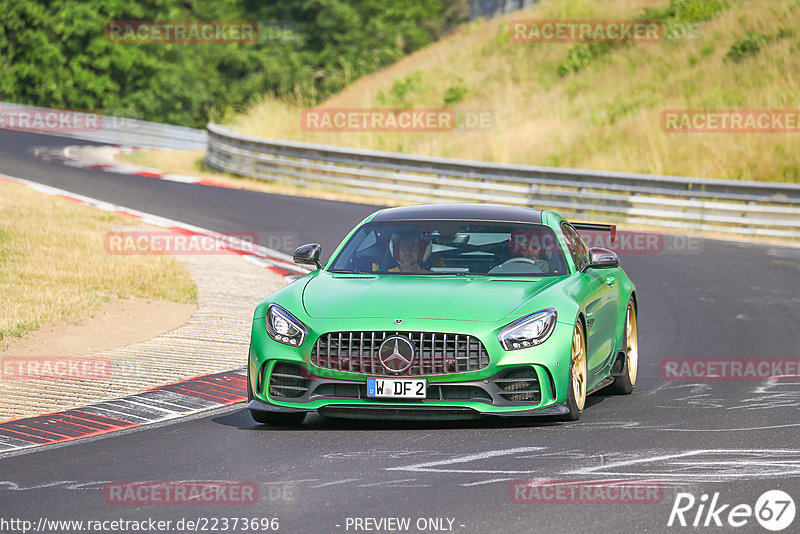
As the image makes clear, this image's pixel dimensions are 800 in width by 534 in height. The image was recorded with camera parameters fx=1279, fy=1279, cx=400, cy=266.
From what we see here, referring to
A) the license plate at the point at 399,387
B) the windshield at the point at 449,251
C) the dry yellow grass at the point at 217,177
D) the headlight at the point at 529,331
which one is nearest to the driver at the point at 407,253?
the windshield at the point at 449,251

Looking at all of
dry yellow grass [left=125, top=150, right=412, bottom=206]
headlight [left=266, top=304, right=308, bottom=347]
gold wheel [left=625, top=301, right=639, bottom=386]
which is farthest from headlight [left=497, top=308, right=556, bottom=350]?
dry yellow grass [left=125, top=150, right=412, bottom=206]

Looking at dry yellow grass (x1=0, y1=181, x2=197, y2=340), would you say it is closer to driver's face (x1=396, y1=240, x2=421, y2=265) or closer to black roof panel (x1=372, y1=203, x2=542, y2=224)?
black roof panel (x1=372, y1=203, x2=542, y2=224)

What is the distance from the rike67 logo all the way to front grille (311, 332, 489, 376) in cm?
193

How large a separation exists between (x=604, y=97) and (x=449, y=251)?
2700 cm

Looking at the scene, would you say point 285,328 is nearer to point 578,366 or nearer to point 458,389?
point 458,389

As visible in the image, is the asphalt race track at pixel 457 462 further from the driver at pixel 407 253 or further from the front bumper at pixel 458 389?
the driver at pixel 407 253

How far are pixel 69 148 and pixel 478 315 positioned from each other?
33.2 metres

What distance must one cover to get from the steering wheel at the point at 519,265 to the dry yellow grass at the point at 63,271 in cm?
498

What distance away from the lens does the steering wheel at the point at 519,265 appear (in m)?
9.10

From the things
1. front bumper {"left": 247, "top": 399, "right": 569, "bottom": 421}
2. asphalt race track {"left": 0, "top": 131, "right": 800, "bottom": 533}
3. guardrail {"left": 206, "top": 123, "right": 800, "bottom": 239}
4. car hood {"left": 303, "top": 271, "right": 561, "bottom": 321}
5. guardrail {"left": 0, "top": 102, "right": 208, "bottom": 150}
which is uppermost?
guardrail {"left": 0, "top": 102, "right": 208, "bottom": 150}

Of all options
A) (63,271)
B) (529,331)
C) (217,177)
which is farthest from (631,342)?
(217,177)

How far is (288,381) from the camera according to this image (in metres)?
8.20

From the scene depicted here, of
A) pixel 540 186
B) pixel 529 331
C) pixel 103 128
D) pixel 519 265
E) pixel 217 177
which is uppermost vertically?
pixel 103 128

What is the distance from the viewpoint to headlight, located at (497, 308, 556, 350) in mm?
7996
